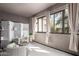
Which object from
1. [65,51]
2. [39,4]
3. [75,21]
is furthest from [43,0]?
[65,51]

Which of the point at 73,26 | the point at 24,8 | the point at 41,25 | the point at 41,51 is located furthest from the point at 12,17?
the point at 73,26

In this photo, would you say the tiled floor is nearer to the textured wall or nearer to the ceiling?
the textured wall

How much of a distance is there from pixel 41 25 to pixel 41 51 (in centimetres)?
64

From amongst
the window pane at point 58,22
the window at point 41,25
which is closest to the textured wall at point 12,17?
the window at point 41,25

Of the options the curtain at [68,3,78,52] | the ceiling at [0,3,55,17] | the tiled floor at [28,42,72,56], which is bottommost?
the tiled floor at [28,42,72,56]

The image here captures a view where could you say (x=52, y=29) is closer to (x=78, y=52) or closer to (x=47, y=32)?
(x=47, y=32)

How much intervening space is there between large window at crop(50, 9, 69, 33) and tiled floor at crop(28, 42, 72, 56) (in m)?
0.46

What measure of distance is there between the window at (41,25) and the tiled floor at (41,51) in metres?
0.36

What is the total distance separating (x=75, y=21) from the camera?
2.87 metres

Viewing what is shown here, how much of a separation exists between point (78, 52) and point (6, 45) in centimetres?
165

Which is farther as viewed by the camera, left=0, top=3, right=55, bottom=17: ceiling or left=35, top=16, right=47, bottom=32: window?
left=35, top=16, right=47, bottom=32: window

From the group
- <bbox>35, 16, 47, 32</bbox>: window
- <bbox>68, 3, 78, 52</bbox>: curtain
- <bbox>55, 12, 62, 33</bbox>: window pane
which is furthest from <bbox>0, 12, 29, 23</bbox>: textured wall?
<bbox>68, 3, 78, 52</bbox>: curtain

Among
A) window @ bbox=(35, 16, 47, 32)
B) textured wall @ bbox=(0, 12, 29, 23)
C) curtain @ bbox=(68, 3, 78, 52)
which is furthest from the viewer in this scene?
window @ bbox=(35, 16, 47, 32)

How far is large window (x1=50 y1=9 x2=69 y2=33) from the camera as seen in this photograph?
9.26 ft
